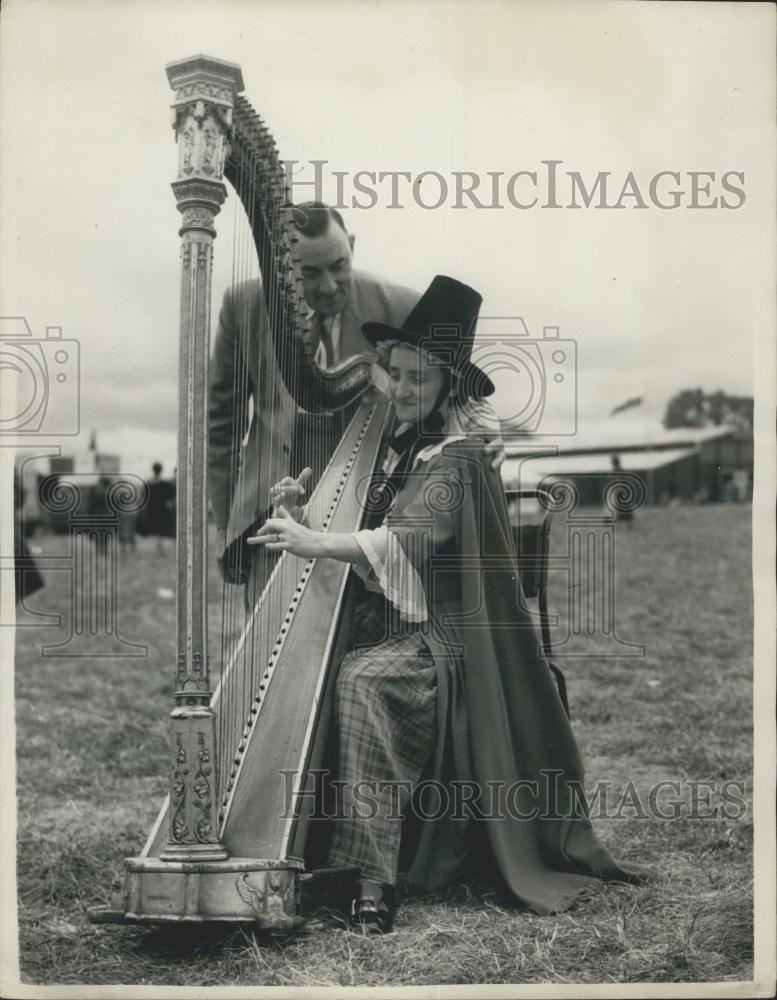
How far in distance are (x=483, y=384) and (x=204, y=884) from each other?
1.79m

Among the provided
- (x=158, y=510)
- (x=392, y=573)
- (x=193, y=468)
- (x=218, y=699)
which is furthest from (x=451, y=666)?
(x=158, y=510)

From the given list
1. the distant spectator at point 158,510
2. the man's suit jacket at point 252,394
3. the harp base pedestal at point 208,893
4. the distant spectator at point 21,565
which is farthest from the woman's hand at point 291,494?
the distant spectator at point 158,510

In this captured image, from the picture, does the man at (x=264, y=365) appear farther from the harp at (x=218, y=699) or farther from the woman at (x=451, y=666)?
the harp at (x=218, y=699)

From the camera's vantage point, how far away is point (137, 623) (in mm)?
9125

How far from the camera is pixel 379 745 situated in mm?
3955

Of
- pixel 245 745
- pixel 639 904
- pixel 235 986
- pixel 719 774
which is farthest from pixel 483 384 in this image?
pixel 719 774

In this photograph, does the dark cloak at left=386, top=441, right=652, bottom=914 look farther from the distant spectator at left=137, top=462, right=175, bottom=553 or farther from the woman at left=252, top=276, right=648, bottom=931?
the distant spectator at left=137, top=462, right=175, bottom=553

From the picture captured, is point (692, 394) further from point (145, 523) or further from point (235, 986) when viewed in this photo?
point (235, 986)

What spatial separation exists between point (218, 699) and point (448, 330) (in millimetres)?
1400

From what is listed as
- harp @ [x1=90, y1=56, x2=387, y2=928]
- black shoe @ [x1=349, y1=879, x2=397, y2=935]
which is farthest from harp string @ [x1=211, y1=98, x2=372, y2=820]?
black shoe @ [x1=349, y1=879, x2=397, y2=935]

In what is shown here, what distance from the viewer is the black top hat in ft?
14.0

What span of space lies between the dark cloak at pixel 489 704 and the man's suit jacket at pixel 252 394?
522mm

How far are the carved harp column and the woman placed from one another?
560mm

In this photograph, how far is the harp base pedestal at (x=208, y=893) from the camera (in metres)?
3.42
